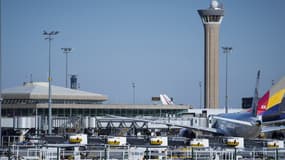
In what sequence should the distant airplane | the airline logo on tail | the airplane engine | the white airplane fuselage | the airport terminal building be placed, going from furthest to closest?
the airport terminal building, the airline logo on tail, the airplane engine, the distant airplane, the white airplane fuselage

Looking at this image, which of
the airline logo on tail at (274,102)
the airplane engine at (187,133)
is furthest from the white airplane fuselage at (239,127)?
the airline logo on tail at (274,102)

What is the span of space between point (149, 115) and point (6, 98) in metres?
34.8

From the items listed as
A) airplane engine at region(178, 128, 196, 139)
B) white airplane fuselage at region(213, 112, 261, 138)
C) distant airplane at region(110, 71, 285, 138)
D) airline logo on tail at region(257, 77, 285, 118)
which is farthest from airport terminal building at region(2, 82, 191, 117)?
white airplane fuselage at region(213, 112, 261, 138)

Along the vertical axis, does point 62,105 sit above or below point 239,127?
above

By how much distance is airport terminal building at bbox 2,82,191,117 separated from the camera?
15650 cm

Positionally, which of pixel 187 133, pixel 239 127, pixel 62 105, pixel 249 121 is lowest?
pixel 187 133

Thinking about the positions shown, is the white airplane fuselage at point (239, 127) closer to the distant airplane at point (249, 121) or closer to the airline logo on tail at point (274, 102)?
the distant airplane at point (249, 121)

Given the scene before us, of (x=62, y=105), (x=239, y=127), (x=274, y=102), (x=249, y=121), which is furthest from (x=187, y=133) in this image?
(x=62, y=105)

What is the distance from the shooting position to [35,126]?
141m

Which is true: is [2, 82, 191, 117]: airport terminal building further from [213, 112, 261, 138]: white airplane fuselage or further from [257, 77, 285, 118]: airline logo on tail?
[213, 112, 261, 138]: white airplane fuselage

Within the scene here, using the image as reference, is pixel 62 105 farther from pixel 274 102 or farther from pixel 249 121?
pixel 249 121

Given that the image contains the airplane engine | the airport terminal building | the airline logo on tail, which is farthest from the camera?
the airport terminal building

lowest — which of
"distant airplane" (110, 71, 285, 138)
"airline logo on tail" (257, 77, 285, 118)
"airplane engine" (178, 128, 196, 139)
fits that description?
"airplane engine" (178, 128, 196, 139)

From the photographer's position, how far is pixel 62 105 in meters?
161
